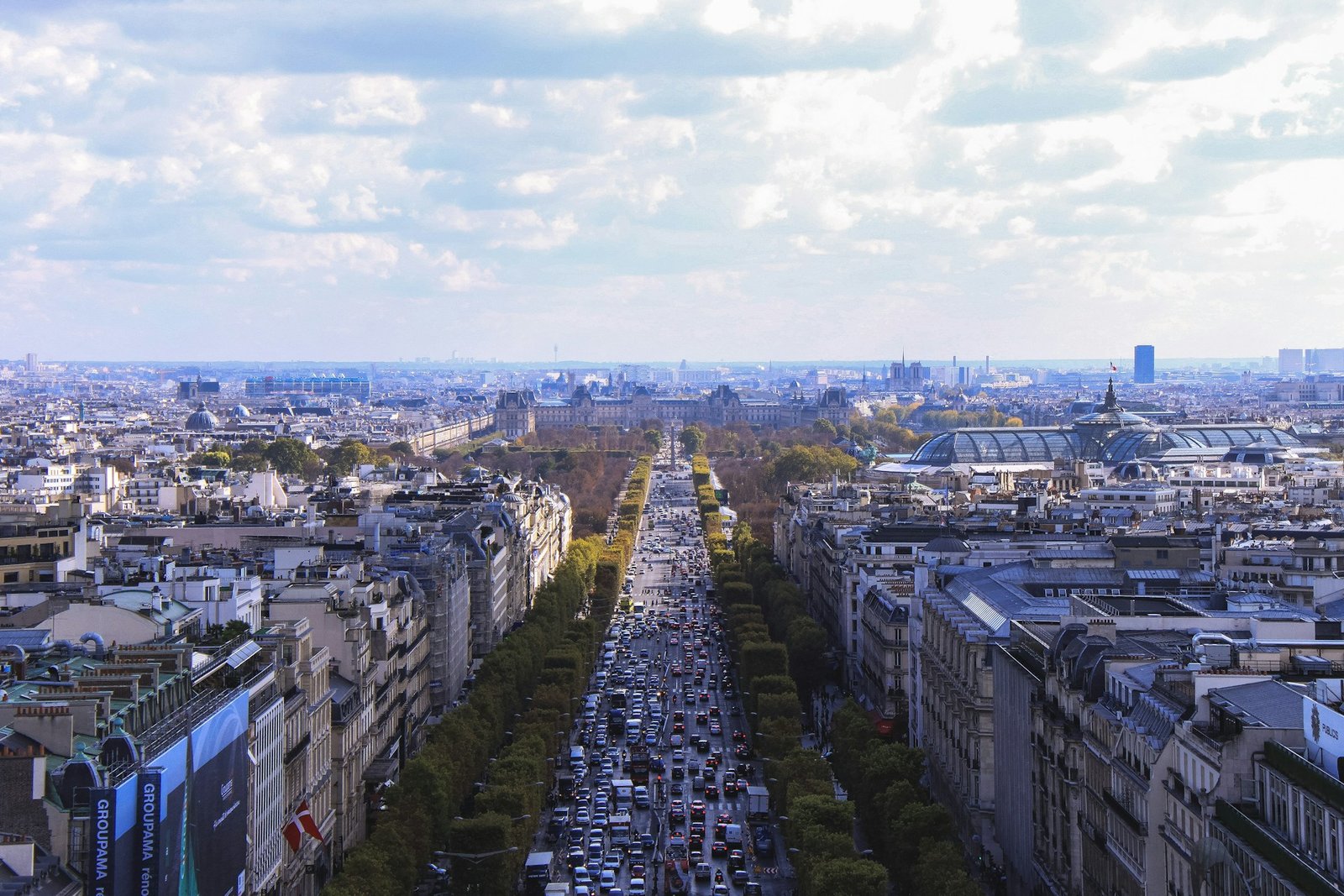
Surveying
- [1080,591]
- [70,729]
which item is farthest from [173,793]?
[1080,591]

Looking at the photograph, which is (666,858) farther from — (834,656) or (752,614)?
(752,614)

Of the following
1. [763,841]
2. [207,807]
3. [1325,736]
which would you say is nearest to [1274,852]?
[1325,736]

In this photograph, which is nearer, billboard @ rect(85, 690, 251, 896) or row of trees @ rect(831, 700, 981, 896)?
billboard @ rect(85, 690, 251, 896)

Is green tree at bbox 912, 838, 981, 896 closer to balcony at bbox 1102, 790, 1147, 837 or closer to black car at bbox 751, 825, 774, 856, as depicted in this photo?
balcony at bbox 1102, 790, 1147, 837

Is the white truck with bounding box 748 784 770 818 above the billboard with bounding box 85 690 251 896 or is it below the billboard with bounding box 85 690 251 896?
below

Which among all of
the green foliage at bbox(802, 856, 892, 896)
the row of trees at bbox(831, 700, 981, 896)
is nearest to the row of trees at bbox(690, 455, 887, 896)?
the green foliage at bbox(802, 856, 892, 896)
